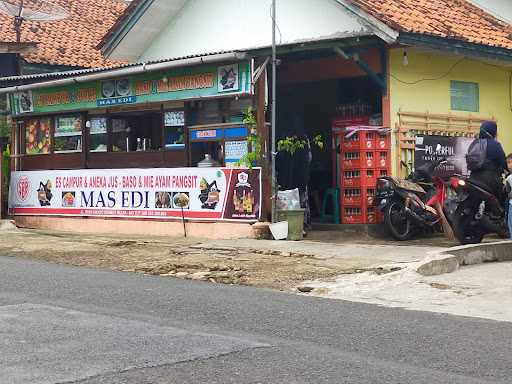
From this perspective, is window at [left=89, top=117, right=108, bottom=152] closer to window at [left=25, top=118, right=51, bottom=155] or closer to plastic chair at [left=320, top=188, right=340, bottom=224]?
window at [left=25, top=118, right=51, bottom=155]

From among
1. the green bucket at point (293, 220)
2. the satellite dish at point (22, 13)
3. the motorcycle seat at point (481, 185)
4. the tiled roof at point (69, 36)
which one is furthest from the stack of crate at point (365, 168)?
the satellite dish at point (22, 13)

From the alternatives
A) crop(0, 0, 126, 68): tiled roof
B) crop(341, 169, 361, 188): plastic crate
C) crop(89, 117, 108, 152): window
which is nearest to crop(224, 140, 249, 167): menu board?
crop(341, 169, 361, 188): plastic crate

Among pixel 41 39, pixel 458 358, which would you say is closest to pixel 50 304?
pixel 458 358

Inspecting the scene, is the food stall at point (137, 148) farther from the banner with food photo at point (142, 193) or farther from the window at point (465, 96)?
the window at point (465, 96)

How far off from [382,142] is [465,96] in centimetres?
299

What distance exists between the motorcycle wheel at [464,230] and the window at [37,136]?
1001 cm

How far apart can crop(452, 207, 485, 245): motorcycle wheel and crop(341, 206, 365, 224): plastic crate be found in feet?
8.34

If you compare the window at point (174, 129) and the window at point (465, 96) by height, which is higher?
the window at point (465, 96)

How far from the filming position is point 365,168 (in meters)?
13.8

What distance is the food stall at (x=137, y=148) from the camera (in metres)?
13.9

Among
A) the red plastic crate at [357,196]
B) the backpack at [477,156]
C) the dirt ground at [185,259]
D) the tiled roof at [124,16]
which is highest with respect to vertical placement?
the tiled roof at [124,16]

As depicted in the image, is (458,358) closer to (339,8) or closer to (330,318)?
(330,318)

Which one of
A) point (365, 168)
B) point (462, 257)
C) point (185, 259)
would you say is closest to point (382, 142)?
point (365, 168)

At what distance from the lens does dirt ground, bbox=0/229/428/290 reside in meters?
9.69
